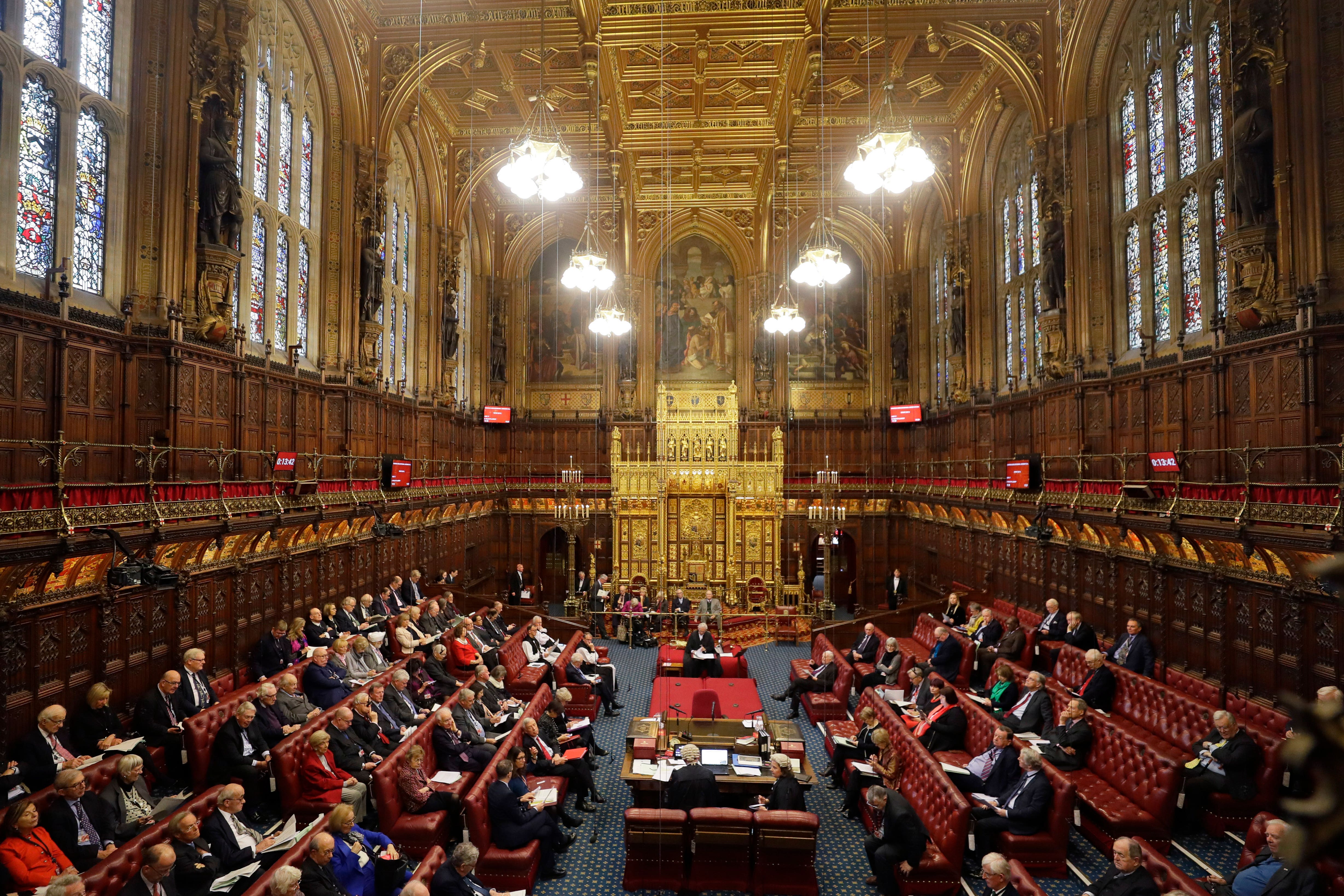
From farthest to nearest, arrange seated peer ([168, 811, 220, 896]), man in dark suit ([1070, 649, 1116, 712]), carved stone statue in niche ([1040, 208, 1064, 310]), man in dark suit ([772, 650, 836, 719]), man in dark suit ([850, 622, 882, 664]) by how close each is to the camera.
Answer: carved stone statue in niche ([1040, 208, 1064, 310]) → man in dark suit ([850, 622, 882, 664]) → man in dark suit ([772, 650, 836, 719]) → man in dark suit ([1070, 649, 1116, 712]) → seated peer ([168, 811, 220, 896])

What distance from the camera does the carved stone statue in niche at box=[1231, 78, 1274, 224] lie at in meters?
9.70

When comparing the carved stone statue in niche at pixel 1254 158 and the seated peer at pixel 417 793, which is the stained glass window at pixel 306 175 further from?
the carved stone statue in niche at pixel 1254 158

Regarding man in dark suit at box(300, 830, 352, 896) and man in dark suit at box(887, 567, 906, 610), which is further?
man in dark suit at box(887, 567, 906, 610)

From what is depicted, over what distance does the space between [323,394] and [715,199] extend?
686 inches

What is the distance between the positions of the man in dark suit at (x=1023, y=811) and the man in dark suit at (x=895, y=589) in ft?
41.8

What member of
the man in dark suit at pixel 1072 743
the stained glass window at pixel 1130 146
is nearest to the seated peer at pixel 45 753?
the man in dark suit at pixel 1072 743

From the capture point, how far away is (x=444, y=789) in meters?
7.88

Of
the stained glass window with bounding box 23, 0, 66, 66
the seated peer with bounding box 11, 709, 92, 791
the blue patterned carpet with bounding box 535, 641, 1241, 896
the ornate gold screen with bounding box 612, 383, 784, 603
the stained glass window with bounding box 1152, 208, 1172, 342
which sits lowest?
the blue patterned carpet with bounding box 535, 641, 1241, 896

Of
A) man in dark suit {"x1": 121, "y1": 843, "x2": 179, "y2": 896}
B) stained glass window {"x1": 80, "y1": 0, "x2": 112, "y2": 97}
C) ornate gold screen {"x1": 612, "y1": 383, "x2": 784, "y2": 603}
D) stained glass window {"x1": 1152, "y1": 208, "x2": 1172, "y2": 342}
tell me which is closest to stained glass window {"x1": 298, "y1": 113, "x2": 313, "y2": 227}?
stained glass window {"x1": 80, "y1": 0, "x2": 112, "y2": 97}

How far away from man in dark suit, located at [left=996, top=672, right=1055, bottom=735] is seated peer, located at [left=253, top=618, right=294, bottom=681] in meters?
10.5

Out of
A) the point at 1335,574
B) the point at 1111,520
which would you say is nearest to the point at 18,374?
the point at 1335,574

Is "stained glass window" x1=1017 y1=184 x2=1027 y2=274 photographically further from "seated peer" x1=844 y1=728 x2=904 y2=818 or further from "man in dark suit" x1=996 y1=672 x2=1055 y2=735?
"seated peer" x1=844 y1=728 x2=904 y2=818

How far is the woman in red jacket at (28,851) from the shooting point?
547cm

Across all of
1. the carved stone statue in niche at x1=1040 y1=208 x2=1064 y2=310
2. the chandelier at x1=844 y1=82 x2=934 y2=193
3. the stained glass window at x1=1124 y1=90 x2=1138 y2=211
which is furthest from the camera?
the carved stone statue in niche at x1=1040 y1=208 x2=1064 y2=310
